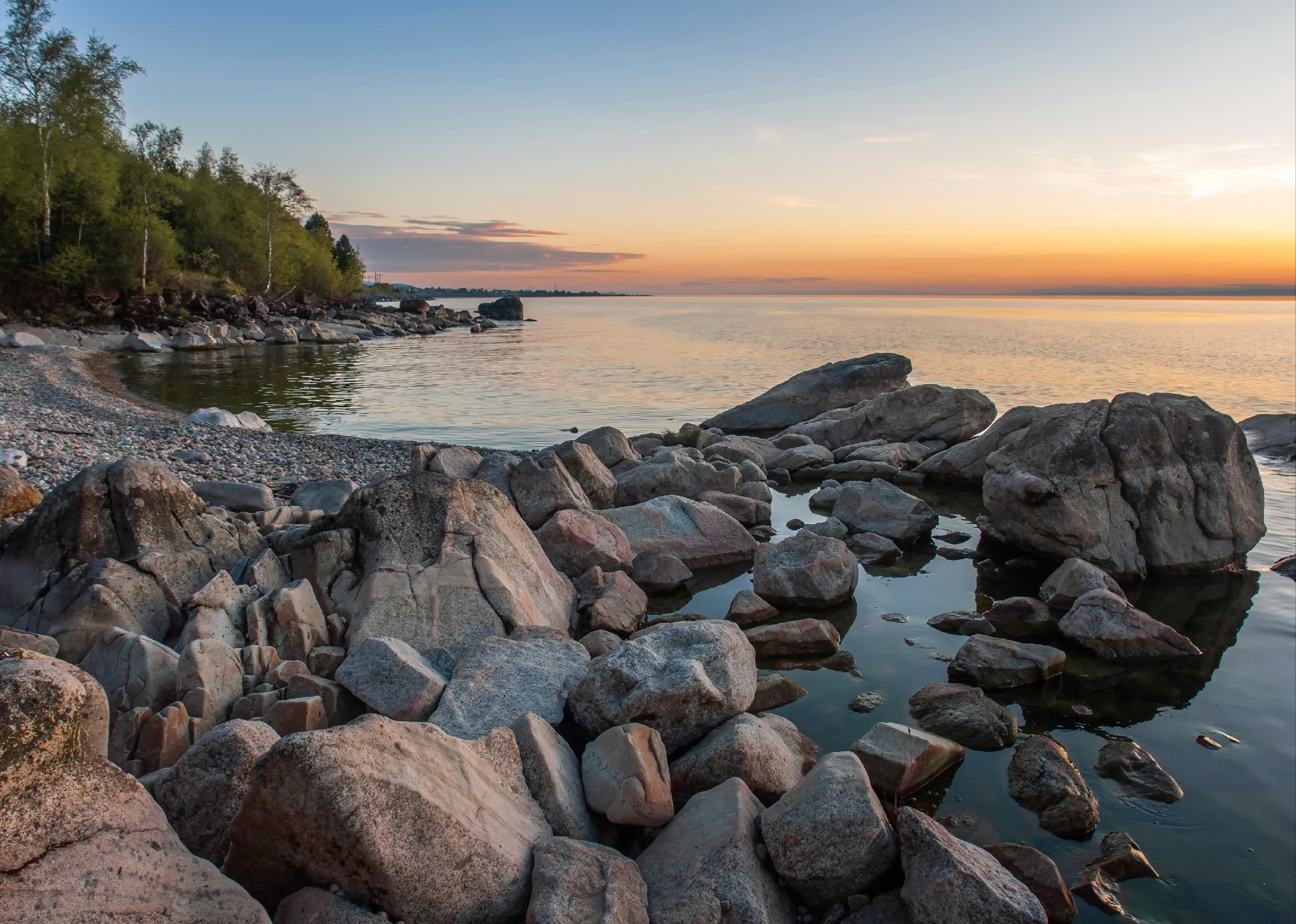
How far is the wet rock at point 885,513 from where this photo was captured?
46.0 ft

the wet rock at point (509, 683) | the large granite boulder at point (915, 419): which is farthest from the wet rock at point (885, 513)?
the large granite boulder at point (915, 419)

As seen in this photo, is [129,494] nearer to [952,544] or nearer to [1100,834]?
[1100,834]

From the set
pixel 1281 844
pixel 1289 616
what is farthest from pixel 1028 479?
pixel 1281 844

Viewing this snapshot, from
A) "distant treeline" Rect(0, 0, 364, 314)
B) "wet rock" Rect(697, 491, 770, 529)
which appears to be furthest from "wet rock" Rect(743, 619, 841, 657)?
"distant treeline" Rect(0, 0, 364, 314)

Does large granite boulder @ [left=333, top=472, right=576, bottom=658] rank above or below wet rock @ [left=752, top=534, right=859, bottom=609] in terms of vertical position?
above

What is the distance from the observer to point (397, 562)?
8555 mm

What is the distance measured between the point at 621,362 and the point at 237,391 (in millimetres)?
23850

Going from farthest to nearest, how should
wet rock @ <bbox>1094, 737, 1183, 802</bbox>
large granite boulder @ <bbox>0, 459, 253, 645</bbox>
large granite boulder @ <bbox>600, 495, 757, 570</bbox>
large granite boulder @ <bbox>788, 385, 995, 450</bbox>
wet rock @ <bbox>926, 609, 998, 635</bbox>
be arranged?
large granite boulder @ <bbox>788, 385, 995, 450</bbox>
large granite boulder @ <bbox>600, 495, 757, 570</bbox>
wet rock @ <bbox>926, 609, 998, 635</bbox>
large granite boulder @ <bbox>0, 459, 253, 645</bbox>
wet rock @ <bbox>1094, 737, 1183, 802</bbox>

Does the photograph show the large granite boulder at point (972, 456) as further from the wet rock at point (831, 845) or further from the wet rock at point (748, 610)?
the wet rock at point (831, 845)

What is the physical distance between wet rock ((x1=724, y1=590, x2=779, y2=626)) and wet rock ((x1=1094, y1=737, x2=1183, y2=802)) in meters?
4.03

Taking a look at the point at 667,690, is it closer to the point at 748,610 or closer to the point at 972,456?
the point at 748,610

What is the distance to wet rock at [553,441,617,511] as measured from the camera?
14.1m

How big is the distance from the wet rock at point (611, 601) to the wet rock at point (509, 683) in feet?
5.54

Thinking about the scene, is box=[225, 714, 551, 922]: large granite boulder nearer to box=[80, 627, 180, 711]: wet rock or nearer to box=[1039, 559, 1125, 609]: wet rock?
box=[80, 627, 180, 711]: wet rock
